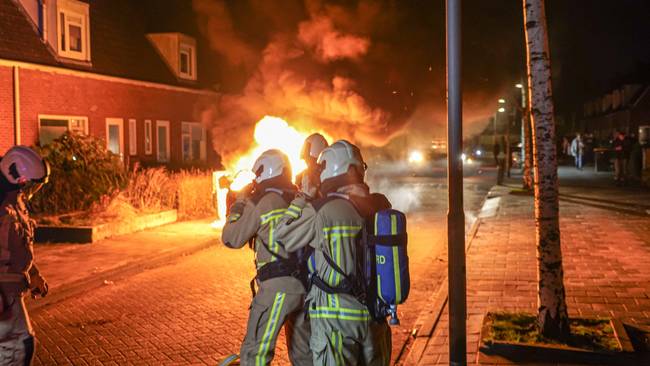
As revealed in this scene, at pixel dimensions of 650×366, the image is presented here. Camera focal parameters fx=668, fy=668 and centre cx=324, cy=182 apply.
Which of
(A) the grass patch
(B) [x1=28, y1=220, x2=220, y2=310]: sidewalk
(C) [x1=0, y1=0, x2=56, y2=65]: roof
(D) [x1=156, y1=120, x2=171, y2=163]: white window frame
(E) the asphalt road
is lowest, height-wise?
(E) the asphalt road

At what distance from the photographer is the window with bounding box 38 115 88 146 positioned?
1692 centimetres

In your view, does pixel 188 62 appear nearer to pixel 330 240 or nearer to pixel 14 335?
pixel 14 335

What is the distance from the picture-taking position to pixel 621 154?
2105 centimetres

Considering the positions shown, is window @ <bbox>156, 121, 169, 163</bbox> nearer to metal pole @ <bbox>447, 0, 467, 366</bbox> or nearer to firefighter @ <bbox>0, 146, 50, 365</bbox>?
firefighter @ <bbox>0, 146, 50, 365</bbox>

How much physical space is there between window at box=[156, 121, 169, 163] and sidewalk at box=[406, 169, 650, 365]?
11403 mm

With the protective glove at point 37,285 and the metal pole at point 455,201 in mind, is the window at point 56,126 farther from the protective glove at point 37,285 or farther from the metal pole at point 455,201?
the metal pole at point 455,201

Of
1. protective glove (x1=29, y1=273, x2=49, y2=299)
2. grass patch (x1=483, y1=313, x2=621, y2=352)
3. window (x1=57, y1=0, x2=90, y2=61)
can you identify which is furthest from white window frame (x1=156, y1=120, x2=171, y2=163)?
protective glove (x1=29, y1=273, x2=49, y2=299)

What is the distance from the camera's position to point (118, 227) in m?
12.7

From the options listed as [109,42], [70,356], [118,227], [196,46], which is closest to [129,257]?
[118,227]

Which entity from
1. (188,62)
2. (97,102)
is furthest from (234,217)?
(188,62)

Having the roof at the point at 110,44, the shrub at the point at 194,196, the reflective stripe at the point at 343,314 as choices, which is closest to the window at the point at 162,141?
the roof at the point at 110,44

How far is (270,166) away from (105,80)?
15.8 m

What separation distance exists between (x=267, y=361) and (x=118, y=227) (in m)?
8.97

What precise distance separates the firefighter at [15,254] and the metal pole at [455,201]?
2.85m
